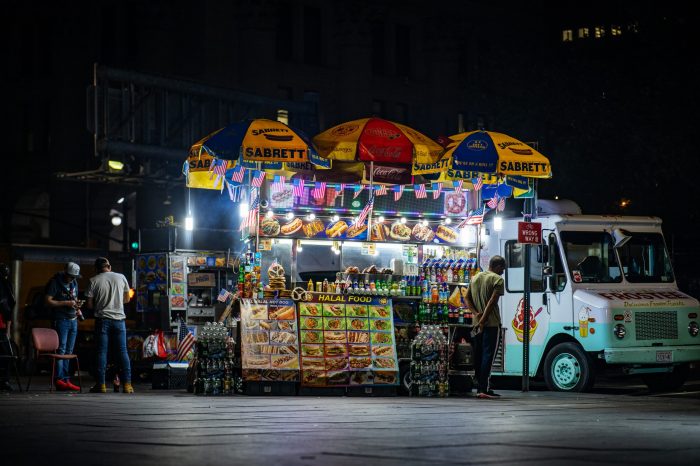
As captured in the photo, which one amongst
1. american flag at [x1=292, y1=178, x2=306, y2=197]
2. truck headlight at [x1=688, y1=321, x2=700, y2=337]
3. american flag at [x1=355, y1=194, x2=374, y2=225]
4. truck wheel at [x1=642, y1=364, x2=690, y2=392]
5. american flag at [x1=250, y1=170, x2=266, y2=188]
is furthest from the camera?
truck wheel at [x1=642, y1=364, x2=690, y2=392]

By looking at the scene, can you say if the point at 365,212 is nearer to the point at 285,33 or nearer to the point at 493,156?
the point at 493,156

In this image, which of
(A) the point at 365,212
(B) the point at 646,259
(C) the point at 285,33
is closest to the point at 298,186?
(A) the point at 365,212

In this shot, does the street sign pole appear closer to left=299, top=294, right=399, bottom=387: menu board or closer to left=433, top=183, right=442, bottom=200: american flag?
left=433, top=183, right=442, bottom=200: american flag

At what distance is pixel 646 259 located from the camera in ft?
67.3

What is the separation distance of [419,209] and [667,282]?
4489 millimetres

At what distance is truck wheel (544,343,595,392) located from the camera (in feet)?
64.0

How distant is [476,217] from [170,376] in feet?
19.0

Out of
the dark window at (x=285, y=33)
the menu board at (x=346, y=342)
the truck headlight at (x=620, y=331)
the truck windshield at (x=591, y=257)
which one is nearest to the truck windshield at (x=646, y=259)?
the truck windshield at (x=591, y=257)

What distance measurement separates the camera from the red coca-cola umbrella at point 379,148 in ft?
60.9

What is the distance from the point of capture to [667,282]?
2061cm

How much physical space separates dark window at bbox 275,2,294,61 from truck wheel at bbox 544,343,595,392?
30.3 m

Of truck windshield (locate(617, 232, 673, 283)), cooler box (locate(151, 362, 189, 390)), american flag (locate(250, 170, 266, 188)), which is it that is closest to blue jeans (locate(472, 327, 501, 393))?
truck windshield (locate(617, 232, 673, 283))

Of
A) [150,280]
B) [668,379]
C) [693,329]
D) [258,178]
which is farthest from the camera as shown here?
[150,280]

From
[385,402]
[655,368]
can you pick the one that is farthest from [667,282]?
[385,402]
